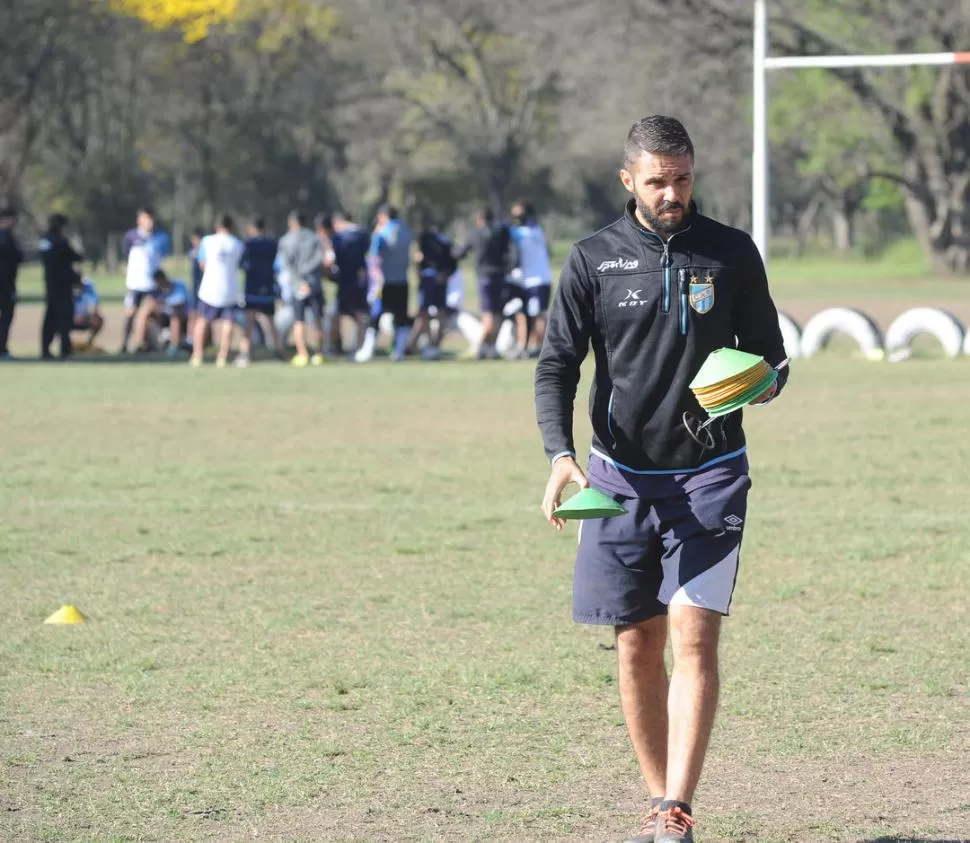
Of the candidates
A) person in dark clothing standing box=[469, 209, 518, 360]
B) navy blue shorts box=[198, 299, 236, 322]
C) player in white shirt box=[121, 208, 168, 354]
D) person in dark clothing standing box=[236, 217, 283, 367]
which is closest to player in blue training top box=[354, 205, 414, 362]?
person in dark clothing standing box=[469, 209, 518, 360]

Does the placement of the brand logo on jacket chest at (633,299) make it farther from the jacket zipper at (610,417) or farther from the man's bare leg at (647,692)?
the man's bare leg at (647,692)

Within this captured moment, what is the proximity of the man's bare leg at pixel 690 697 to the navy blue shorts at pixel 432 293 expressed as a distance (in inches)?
781

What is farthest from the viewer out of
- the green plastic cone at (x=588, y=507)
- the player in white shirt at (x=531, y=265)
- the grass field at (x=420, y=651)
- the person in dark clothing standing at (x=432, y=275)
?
the person in dark clothing standing at (x=432, y=275)

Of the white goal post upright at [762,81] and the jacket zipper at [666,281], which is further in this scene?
the white goal post upright at [762,81]

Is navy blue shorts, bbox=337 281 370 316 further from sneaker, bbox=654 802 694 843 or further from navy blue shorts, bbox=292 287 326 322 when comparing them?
sneaker, bbox=654 802 694 843

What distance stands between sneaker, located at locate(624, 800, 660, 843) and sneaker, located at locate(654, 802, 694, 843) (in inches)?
2.3

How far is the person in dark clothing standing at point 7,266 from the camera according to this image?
24.0m

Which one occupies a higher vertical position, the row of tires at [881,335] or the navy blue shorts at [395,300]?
the navy blue shorts at [395,300]

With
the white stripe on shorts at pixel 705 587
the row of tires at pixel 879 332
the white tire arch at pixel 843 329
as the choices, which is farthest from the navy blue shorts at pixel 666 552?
the white tire arch at pixel 843 329

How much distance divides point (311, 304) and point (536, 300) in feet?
9.99

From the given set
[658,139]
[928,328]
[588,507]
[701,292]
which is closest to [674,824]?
[588,507]

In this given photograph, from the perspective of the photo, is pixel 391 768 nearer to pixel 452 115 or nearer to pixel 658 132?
pixel 658 132

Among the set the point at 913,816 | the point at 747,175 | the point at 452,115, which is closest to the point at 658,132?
the point at 913,816

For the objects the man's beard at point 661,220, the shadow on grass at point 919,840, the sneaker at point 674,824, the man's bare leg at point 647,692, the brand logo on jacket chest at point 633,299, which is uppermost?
the man's beard at point 661,220
